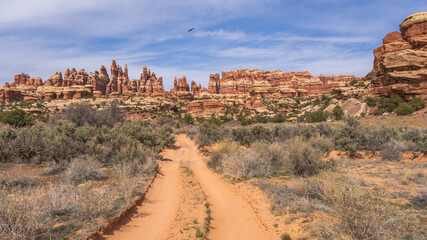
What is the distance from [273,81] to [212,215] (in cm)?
12780

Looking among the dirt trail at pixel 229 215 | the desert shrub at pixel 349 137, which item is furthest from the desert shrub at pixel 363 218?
the desert shrub at pixel 349 137

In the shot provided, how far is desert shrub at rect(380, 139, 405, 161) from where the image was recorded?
1380 centimetres

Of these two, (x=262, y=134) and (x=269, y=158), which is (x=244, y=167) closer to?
(x=269, y=158)

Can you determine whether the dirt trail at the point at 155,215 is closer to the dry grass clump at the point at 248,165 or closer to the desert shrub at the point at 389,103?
the dry grass clump at the point at 248,165

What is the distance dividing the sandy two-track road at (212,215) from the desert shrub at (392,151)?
10995 mm

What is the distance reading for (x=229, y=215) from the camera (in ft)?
24.3

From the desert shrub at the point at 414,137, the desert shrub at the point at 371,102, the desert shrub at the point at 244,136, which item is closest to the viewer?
the desert shrub at the point at 414,137

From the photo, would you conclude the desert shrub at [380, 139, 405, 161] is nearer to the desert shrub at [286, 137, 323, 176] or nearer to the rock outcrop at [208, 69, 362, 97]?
the desert shrub at [286, 137, 323, 176]

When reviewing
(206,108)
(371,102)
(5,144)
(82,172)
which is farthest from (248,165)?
(206,108)

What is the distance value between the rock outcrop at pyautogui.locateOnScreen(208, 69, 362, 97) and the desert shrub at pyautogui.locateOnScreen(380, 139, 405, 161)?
103 metres

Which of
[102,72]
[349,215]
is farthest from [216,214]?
[102,72]

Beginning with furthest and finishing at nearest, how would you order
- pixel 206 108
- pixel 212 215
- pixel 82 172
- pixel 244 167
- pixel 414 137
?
pixel 206 108, pixel 414 137, pixel 244 167, pixel 82 172, pixel 212 215

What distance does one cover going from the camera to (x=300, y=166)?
1048 centimetres

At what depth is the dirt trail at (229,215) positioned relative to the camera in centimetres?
603
